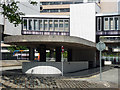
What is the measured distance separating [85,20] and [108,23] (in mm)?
5076

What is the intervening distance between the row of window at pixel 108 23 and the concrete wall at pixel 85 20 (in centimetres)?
154

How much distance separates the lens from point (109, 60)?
239 ft

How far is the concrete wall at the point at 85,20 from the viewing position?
42.9 m

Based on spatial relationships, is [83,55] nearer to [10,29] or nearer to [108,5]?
[10,29]

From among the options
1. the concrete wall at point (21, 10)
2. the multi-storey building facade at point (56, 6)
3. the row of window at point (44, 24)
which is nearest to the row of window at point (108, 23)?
the row of window at point (44, 24)

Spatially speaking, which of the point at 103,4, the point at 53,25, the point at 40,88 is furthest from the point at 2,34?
the point at 103,4

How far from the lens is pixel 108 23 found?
4297 cm

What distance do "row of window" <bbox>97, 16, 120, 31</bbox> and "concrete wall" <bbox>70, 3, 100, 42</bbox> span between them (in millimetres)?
1537

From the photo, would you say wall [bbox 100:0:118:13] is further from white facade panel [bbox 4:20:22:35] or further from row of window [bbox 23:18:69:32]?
white facade panel [bbox 4:20:22:35]

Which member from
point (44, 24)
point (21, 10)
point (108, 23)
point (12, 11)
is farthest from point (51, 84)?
point (21, 10)

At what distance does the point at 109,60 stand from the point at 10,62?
40.6m

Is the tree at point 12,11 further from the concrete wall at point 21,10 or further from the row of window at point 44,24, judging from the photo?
the concrete wall at point 21,10

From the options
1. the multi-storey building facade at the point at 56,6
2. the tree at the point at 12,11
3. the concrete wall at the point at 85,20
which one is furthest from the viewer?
the multi-storey building facade at the point at 56,6

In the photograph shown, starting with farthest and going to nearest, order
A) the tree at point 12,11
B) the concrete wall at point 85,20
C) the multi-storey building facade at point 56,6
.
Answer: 1. the multi-storey building facade at point 56,6
2. the concrete wall at point 85,20
3. the tree at point 12,11
